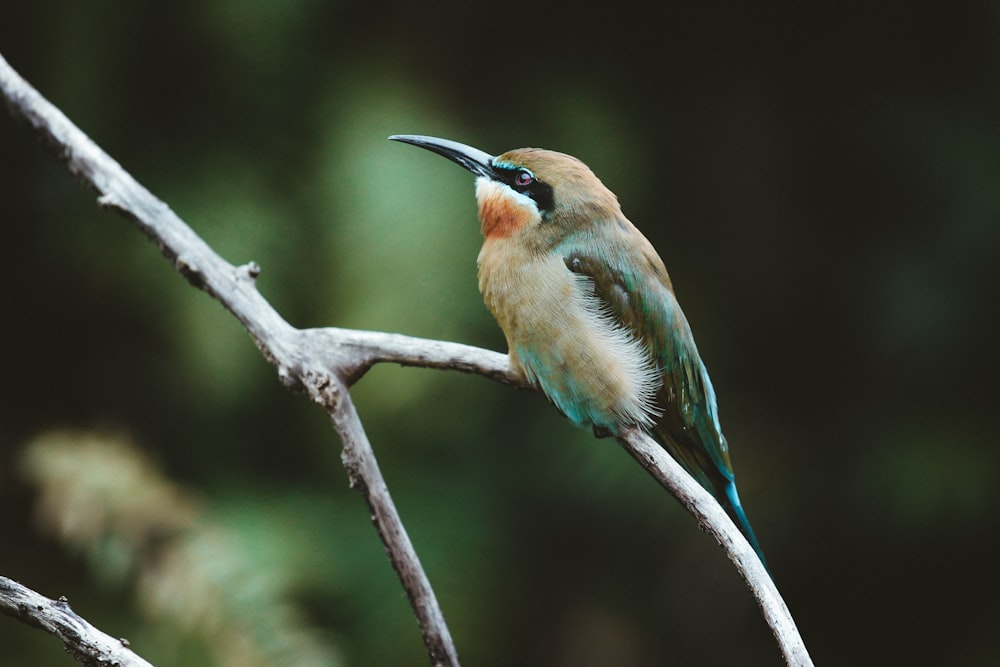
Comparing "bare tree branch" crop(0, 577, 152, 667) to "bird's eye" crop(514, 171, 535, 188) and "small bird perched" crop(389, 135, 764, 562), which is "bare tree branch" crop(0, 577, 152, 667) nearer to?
"small bird perched" crop(389, 135, 764, 562)

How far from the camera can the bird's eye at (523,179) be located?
1449 mm

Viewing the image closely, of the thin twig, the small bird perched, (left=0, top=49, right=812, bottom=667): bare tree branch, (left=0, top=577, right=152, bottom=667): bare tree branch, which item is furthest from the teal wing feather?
(left=0, top=577, right=152, bottom=667): bare tree branch

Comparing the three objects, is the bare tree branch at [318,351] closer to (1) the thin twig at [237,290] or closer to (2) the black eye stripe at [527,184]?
(1) the thin twig at [237,290]

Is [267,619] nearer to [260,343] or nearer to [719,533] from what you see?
[260,343]

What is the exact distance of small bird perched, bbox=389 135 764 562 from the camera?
1430 millimetres

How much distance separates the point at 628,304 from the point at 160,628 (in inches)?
47.4

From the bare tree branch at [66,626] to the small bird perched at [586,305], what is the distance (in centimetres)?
65

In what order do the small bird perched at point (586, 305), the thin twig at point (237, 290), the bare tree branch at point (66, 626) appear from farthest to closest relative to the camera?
the small bird perched at point (586, 305)
the thin twig at point (237, 290)
the bare tree branch at point (66, 626)

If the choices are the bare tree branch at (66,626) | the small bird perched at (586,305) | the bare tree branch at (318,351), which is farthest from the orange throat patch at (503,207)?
the bare tree branch at (66,626)

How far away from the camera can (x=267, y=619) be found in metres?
1.96

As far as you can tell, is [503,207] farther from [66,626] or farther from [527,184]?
[66,626]

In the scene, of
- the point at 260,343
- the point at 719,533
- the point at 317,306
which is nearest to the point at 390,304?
the point at 317,306

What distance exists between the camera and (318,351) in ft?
3.79

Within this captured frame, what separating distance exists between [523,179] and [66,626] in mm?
829
